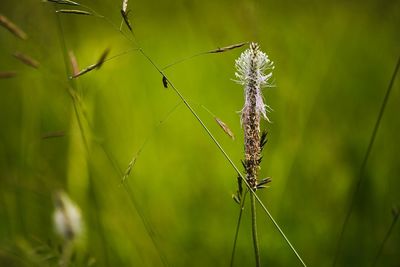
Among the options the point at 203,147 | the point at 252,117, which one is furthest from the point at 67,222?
the point at 203,147

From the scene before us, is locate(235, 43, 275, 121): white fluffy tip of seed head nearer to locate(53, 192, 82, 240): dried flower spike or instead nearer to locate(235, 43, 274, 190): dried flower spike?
locate(235, 43, 274, 190): dried flower spike

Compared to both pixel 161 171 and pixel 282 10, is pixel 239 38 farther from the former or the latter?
pixel 161 171

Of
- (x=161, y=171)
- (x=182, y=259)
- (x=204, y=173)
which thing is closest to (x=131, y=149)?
(x=161, y=171)

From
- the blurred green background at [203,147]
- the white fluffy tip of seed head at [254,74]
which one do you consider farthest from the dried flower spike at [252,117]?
the blurred green background at [203,147]

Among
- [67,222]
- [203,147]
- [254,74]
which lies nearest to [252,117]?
[254,74]

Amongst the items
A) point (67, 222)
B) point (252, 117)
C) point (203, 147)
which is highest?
point (203, 147)

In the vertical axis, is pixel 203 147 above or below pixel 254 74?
above

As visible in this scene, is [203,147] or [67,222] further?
[203,147]

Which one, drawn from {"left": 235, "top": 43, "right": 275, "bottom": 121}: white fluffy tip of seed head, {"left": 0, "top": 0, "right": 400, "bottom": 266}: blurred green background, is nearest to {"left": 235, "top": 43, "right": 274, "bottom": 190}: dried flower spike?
{"left": 235, "top": 43, "right": 275, "bottom": 121}: white fluffy tip of seed head

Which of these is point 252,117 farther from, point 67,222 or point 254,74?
point 67,222

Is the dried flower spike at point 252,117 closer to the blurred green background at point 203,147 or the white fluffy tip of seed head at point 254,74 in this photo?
the white fluffy tip of seed head at point 254,74
